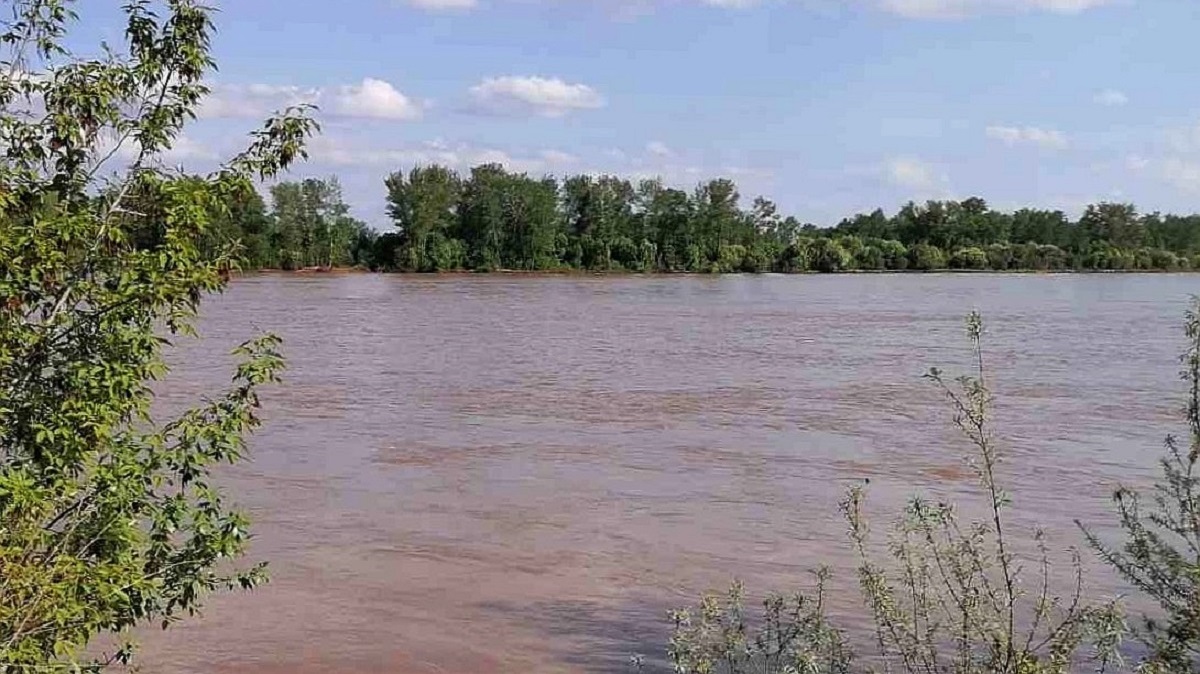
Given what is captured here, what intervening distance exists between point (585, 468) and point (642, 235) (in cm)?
7634

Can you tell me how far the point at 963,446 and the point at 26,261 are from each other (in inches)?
479

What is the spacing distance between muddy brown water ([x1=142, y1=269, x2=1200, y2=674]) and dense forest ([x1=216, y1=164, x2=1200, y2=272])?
171 ft

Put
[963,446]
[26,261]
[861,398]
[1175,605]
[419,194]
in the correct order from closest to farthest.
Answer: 1. [26,261]
2. [1175,605]
3. [963,446]
4. [861,398]
5. [419,194]

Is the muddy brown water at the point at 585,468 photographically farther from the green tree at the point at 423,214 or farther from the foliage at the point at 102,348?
the green tree at the point at 423,214

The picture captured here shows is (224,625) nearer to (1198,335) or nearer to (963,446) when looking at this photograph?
(1198,335)

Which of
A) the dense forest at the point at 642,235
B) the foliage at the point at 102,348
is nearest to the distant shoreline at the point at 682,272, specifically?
the dense forest at the point at 642,235

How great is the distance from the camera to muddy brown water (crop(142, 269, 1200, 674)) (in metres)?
8.02

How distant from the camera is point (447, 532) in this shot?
34.3 ft

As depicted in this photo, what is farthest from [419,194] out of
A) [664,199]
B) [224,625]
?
[224,625]

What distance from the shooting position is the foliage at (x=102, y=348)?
407 cm

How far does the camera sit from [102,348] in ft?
14.1

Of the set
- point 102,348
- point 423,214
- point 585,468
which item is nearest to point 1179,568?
point 102,348

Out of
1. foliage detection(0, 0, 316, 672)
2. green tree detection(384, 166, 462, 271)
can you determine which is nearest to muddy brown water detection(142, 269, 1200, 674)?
foliage detection(0, 0, 316, 672)

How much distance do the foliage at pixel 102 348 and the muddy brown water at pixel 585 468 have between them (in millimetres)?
3108
